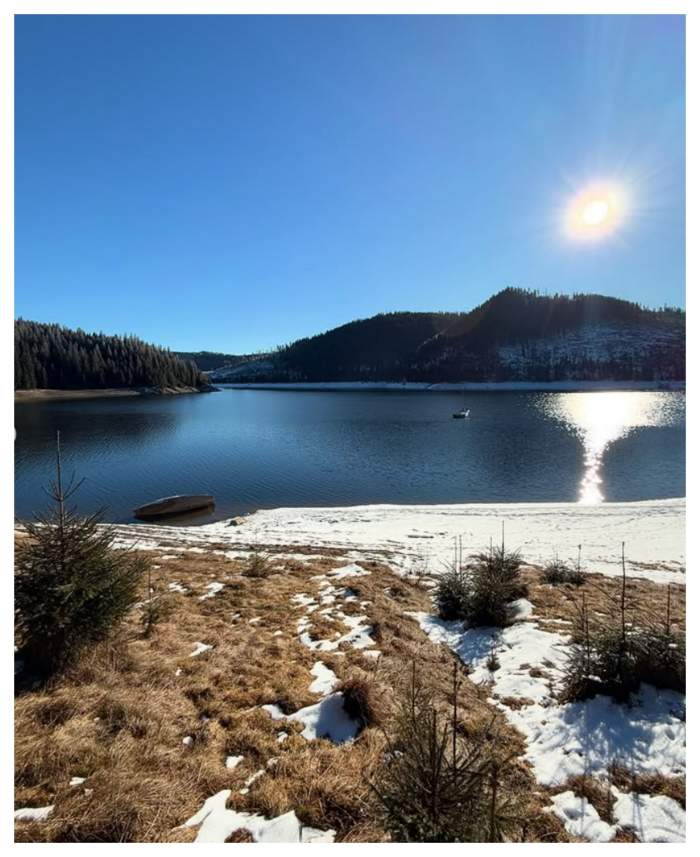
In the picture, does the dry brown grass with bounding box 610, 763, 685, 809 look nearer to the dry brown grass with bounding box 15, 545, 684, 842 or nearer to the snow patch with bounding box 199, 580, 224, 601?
the dry brown grass with bounding box 15, 545, 684, 842

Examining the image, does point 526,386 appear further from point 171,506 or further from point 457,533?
point 171,506

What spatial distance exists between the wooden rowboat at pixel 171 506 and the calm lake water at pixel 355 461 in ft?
3.71

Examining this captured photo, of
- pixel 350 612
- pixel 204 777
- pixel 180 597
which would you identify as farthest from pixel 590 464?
pixel 204 777

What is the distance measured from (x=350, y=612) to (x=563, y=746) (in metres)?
4.19

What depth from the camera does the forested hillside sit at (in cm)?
10792

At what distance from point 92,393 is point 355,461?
10974 cm

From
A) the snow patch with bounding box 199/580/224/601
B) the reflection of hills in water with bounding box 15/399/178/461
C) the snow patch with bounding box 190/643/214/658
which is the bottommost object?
the snow patch with bounding box 199/580/224/601

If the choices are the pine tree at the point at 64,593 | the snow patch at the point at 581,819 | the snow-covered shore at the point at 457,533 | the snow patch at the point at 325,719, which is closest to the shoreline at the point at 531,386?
the snow-covered shore at the point at 457,533

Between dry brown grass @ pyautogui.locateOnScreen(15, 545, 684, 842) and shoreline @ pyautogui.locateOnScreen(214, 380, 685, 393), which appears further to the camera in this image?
shoreline @ pyautogui.locateOnScreen(214, 380, 685, 393)

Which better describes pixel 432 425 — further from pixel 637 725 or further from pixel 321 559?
pixel 637 725

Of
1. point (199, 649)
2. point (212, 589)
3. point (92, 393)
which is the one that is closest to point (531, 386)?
point (92, 393)

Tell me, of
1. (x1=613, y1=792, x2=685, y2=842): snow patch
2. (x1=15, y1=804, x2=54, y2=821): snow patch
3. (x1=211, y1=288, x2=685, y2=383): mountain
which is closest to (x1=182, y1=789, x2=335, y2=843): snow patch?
(x1=15, y1=804, x2=54, y2=821): snow patch

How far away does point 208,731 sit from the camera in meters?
3.95

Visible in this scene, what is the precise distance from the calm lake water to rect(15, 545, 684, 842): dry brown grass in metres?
17.1
